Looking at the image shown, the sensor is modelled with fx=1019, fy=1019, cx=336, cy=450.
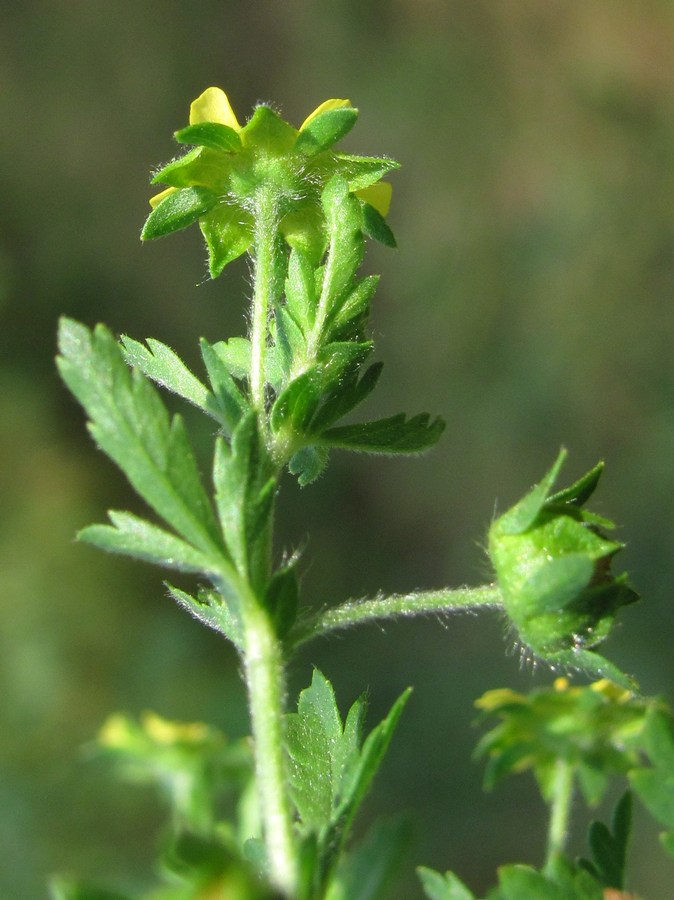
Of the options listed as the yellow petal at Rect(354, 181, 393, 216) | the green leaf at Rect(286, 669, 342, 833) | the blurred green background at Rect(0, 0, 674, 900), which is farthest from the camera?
the blurred green background at Rect(0, 0, 674, 900)

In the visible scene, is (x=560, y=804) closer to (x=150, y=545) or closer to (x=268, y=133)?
(x=150, y=545)

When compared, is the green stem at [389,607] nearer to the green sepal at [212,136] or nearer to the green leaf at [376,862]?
the green leaf at [376,862]

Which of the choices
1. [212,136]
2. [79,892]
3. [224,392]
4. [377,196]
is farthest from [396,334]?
[79,892]

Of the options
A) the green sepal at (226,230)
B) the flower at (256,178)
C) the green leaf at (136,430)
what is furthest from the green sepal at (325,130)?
the green leaf at (136,430)

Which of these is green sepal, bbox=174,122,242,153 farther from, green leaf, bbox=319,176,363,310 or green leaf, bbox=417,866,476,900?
green leaf, bbox=417,866,476,900

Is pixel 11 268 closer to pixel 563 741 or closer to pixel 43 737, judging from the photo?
pixel 43 737

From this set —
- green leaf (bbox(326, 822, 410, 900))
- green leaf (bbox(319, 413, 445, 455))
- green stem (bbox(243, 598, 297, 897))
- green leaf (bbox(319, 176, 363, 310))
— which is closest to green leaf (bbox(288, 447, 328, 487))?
green leaf (bbox(319, 413, 445, 455))

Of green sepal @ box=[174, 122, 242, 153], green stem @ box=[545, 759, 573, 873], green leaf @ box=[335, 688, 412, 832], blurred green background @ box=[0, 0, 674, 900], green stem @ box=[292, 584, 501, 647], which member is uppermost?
blurred green background @ box=[0, 0, 674, 900]
